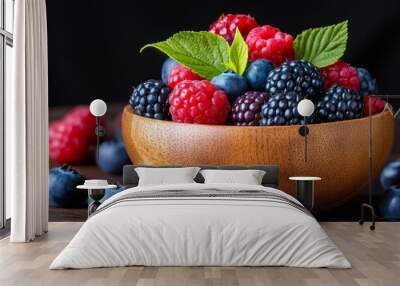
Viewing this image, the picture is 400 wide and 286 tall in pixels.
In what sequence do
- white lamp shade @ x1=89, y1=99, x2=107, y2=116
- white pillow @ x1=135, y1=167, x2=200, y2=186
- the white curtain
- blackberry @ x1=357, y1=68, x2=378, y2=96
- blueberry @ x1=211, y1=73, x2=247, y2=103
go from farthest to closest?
white lamp shade @ x1=89, y1=99, x2=107, y2=116, blackberry @ x1=357, y1=68, x2=378, y2=96, white pillow @ x1=135, y1=167, x2=200, y2=186, blueberry @ x1=211, y1=73, x2=247, y2=103, the white curtain

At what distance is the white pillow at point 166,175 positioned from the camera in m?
5.73

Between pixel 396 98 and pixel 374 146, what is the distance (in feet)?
2.70

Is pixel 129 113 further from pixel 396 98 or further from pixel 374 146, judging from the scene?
pixel 396 98

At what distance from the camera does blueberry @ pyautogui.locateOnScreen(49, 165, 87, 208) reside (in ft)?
20.2

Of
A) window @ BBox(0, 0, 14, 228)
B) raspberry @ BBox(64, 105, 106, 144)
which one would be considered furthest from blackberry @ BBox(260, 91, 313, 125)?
window @ BBox(0, 0, 14, 228)

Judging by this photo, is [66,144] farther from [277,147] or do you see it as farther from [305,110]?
[305,110]

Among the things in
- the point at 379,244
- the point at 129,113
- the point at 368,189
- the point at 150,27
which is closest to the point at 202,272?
the point at 379,244

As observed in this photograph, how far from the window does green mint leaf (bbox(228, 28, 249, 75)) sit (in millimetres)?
1844

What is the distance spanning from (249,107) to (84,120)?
1.73 meters

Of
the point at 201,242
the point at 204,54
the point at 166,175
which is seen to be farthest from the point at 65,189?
the point at 201,242

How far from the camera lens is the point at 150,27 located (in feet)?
21.2

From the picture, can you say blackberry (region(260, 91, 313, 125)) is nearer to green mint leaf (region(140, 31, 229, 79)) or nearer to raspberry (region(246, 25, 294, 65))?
raspberry (region(246, 25, 294, 65))

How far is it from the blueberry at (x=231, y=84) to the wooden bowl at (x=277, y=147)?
0.98 ft

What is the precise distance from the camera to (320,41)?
598 centimetres
